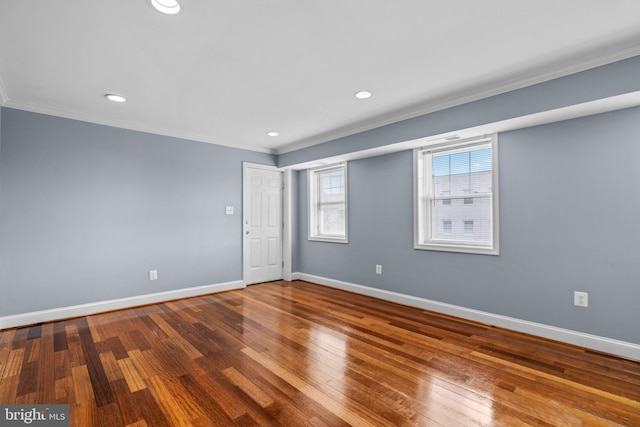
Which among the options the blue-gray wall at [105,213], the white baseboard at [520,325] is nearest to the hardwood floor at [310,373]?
the white baseboard at [520,325]

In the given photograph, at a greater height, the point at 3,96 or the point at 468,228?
the point at 3,96

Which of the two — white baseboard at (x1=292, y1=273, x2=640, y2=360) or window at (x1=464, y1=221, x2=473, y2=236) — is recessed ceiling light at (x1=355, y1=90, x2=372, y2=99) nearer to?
window at (x1=464, y1=221, x2=473, y2=236)

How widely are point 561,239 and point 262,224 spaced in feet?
14.1

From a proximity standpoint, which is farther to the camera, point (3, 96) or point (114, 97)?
point (114, 97)

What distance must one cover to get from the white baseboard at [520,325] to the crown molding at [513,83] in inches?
91.0

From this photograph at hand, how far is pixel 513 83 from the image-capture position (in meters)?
2.83

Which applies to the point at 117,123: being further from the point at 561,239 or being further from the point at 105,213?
the point at 561,239

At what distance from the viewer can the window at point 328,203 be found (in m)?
5.25

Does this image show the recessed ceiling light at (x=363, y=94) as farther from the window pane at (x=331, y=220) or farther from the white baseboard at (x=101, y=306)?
the white baseboard at (x=101, y=306)

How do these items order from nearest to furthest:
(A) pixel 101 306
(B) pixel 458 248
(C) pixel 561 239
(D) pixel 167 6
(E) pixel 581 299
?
1. (D) pixel 167 6
2. (E) pixel 581 299
3. (C) pixel 561 239
4. (B) pixel 458 248
5. (A) pixel 101 306

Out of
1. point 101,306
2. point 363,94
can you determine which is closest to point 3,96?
point 101,306

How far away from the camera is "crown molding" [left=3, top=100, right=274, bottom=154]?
3443mm

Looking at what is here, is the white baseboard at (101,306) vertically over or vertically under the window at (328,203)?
under

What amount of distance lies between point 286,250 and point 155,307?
2.44 metres
